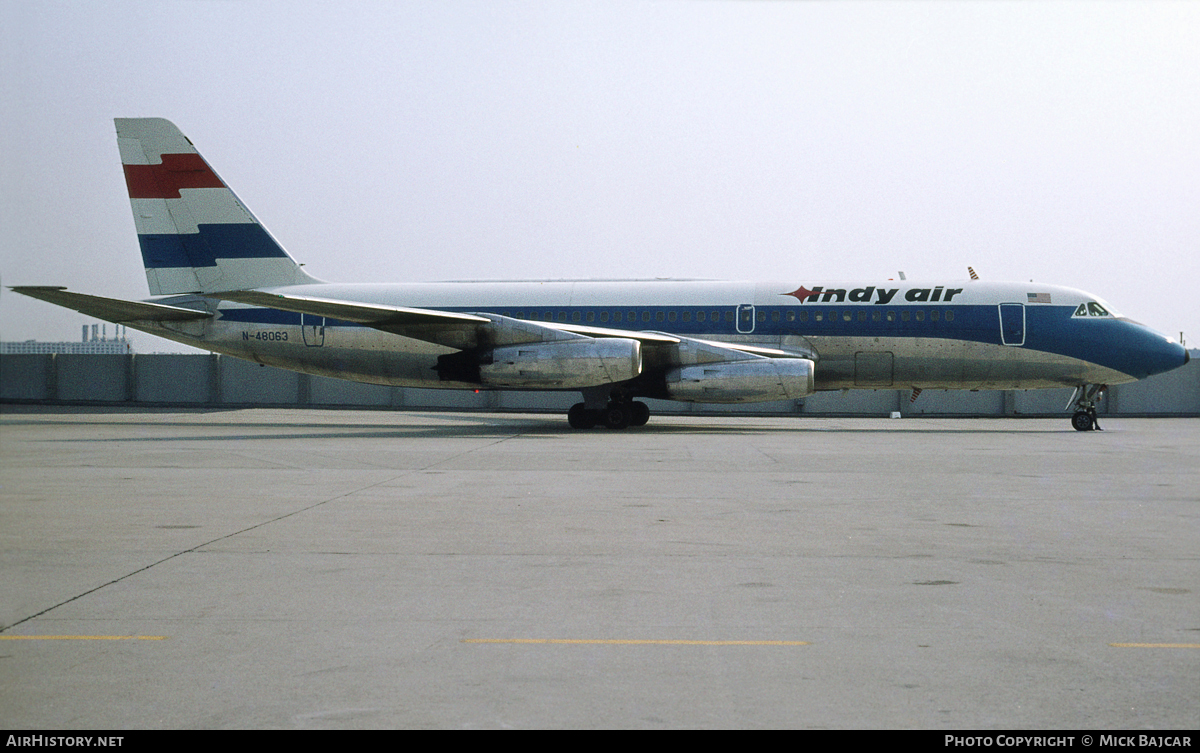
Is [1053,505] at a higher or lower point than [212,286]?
lower

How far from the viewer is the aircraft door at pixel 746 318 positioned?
2320 cm

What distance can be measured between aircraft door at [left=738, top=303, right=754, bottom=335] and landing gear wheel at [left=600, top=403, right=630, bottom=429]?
131 inches

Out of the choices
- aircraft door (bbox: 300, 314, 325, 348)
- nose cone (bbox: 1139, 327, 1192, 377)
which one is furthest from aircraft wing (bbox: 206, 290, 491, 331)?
nose cone (bbox: 1139, 327, 1192, 377)

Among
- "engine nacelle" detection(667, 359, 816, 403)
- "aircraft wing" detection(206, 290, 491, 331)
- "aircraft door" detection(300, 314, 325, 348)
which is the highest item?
"aircraft wing" detection(206, 290, 491, 331)

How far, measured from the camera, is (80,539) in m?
7.17

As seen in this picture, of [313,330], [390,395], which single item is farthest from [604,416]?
[390,395]

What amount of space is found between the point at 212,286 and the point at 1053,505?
2141 centimetres

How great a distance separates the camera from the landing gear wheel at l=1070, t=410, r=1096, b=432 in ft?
74.2

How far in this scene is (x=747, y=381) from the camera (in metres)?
21.1

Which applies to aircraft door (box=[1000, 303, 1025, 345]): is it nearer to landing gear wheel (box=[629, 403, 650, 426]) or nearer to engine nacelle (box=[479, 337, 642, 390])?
engine nacelle (box=[479, 337, 642, 390])

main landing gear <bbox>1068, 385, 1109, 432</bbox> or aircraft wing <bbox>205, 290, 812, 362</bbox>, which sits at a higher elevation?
aircraft wing <bbox>205, 290, 812, 362</bbox>
